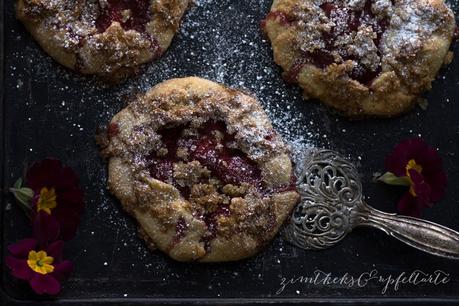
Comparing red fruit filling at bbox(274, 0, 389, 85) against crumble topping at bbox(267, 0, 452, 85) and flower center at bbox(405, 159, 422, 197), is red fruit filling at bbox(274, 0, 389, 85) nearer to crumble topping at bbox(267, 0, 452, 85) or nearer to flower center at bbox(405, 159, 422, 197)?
crumble topping at bbox(267, 0, 452, 85)

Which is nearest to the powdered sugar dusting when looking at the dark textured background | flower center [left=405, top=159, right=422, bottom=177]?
the dark textured background

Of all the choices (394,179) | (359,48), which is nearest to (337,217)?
(394,179)

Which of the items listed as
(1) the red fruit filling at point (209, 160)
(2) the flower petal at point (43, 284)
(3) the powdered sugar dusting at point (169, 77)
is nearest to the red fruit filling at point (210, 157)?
(1) the red fruit filling at point (209, 160)

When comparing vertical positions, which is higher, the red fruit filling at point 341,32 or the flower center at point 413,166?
the red fruit filling at point 341,32

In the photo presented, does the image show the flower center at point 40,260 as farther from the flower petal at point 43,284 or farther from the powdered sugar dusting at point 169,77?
the powdered sugar dusting at point 169,77

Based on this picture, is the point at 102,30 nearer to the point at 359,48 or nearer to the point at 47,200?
the point at 47,200

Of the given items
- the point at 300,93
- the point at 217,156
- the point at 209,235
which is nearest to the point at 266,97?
the point at 300,93

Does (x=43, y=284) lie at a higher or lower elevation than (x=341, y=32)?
lower
